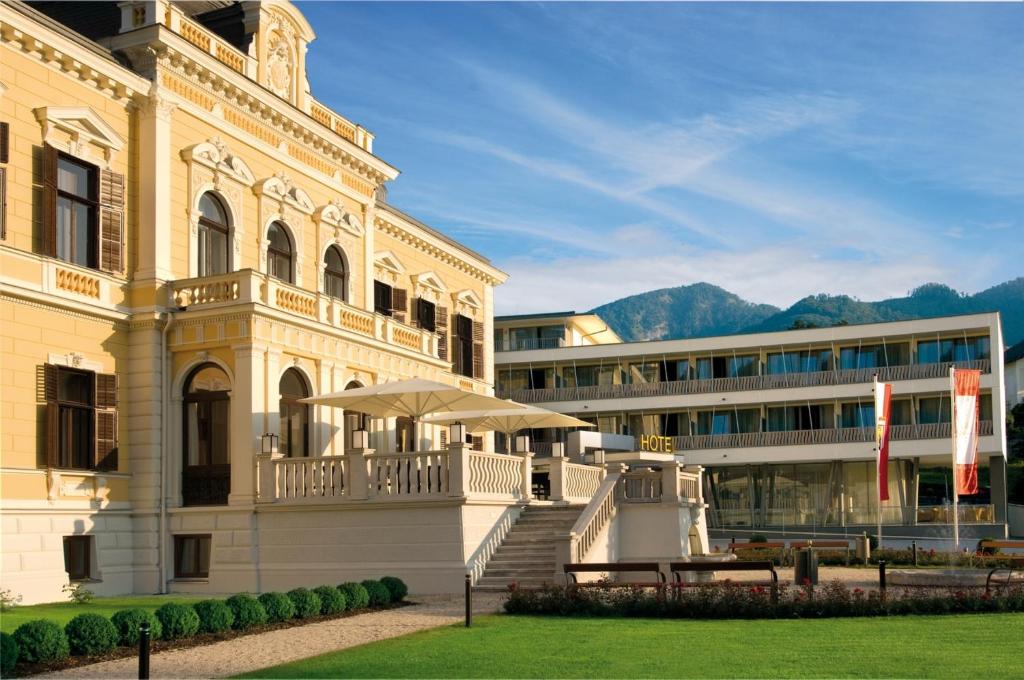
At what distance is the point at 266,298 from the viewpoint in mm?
25391

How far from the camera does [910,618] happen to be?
17750 millimetres

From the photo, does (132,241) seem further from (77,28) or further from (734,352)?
(734,352)

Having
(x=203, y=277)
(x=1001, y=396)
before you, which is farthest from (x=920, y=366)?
(x=203, y=277)

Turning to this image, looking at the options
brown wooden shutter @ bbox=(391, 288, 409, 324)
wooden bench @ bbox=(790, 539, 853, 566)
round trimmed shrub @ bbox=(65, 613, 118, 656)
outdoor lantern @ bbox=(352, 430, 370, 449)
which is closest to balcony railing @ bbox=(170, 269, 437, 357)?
outdoor lantern @ bbox=(352, 430, 370, 449)

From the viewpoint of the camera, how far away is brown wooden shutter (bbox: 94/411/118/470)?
939 inches

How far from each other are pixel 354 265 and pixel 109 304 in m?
9.71

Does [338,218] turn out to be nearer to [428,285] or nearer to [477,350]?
[428,285]

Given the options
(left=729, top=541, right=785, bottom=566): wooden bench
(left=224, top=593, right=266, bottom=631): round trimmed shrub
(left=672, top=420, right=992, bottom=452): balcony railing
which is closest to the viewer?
(left=224, top=593, right=266, bottom=631): round trimmed shrub

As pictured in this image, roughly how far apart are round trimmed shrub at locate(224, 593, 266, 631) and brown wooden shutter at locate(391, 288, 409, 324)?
65.7 feet

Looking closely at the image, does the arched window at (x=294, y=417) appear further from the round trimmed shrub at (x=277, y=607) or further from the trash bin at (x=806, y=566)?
the trash bin at (x=806, y=566)

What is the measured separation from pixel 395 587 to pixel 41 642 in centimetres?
801

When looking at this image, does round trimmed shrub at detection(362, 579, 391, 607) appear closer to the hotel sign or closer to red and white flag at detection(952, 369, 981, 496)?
red and white flag at detection(952, 369, 981, 496)

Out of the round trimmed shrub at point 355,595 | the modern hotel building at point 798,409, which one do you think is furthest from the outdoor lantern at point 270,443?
the modern hotel building at point 798,409

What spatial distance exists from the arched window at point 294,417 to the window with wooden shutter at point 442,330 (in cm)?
1220
